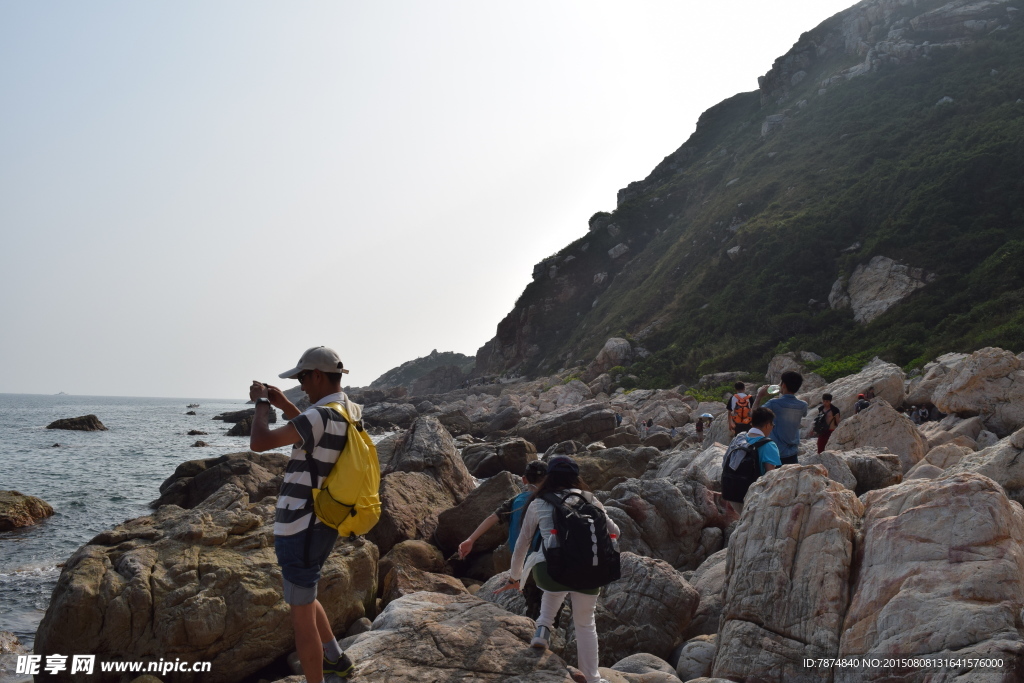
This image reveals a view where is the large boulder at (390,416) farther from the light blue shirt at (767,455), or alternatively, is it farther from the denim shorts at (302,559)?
the denim shorts at (302,559)

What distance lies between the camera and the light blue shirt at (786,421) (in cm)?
808

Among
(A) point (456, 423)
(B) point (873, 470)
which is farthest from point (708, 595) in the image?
(A) point (456, 423)

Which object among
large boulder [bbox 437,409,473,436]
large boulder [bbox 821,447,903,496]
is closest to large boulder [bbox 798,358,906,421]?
large boulder [bbox 821,447,903,496]

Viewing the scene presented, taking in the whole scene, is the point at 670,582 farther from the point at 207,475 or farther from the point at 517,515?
the point at 207,475

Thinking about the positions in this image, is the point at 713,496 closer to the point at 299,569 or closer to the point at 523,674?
the point at 523,674

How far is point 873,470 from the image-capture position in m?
8.55

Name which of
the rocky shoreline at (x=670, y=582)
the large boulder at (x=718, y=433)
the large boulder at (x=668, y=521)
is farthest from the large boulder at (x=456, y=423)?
the large boulder at (x=668, y=521)

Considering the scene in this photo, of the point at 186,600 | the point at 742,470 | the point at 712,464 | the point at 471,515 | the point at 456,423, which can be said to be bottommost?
the point at 456,423

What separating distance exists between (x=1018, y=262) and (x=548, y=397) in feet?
81.3

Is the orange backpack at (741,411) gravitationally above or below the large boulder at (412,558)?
above

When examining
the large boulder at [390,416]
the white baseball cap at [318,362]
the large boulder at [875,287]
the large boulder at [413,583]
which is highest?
the large boulder at [875,287]

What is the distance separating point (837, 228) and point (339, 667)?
45124mm

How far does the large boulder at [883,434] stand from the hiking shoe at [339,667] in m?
9.42

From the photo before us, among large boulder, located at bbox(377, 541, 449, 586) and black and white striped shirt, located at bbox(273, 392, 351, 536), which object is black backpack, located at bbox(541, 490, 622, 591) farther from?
large boulder, located at bbox(377, 541, 449, 586)
